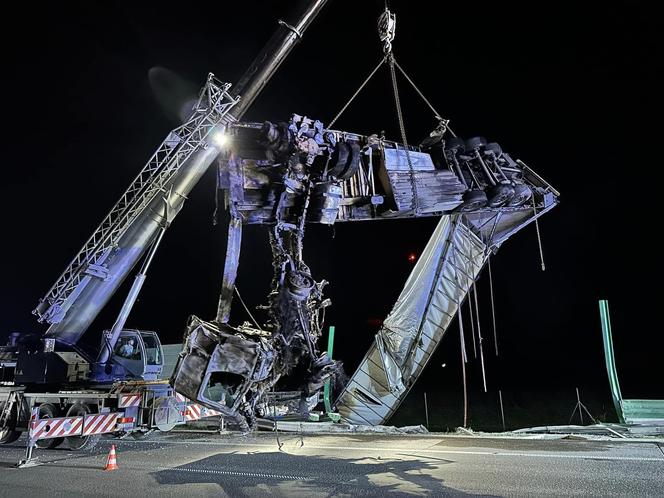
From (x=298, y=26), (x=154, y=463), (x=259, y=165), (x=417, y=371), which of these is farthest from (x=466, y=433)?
(x=298, y=26)

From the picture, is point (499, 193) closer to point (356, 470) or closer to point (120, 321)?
point (356, 470)

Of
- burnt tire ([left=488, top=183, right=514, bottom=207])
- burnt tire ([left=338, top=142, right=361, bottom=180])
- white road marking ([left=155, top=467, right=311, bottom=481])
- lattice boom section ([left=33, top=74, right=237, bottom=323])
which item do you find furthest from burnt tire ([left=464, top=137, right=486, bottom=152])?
lattice boom section ([left=33, top=74, right=237, bottom=323])

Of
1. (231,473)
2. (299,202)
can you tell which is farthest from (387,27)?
(231,473)

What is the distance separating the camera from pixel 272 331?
19.7 feet

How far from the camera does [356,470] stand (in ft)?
22.8

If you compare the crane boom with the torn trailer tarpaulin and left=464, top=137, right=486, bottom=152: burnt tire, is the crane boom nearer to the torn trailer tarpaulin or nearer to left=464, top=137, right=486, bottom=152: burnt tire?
left=464, top=137, right=486, bottom=152: burnt tire

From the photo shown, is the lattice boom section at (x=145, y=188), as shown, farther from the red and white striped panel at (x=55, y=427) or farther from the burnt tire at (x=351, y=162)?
the burnt tire at (x=351, y=162)

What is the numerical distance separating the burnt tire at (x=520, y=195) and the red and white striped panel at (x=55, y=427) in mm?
9640

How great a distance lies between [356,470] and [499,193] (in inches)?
200

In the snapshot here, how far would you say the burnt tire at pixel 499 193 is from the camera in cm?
737

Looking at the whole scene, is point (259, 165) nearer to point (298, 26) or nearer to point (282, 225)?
point (282, 225)

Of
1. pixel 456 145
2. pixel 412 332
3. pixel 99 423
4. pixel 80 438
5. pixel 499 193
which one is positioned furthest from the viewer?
pixel 412 332

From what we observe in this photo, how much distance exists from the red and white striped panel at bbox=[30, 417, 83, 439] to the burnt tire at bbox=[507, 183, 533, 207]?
380 inches

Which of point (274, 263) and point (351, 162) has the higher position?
point (351, 162)
